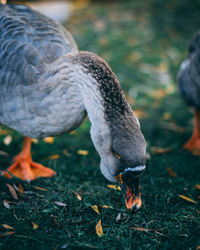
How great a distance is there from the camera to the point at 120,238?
9.22 feet

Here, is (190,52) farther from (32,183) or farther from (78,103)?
(32,183)

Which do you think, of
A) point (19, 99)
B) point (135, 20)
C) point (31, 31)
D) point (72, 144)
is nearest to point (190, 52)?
point (72, 144)

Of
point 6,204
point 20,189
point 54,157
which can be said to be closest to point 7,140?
point 54,157

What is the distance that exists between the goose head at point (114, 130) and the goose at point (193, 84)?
2.41 meters

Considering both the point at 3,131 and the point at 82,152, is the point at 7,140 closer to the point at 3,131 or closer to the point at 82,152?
the point at 3,131

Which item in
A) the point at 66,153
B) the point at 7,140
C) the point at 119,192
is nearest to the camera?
the point at 119,192

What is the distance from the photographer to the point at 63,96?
2836mm

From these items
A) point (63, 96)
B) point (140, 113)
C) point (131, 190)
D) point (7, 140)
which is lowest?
point (140, 113)

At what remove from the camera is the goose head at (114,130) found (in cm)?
246

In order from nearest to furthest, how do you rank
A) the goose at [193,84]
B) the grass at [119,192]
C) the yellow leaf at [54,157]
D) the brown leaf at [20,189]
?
the grass at [119,192] → the brown leaf at [20,189] → the yellow leaf at [54,157] → the goose at [193,84]

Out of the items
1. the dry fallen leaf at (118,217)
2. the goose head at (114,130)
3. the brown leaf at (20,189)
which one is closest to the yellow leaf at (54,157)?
the brown leaf at (20,189)

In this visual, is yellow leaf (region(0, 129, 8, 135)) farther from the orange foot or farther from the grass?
the orange foot

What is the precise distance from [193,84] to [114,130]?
8.82ft

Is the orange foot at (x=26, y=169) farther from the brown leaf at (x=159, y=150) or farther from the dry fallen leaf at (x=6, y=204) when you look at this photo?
the brown leaf at (x=159, y=150)
